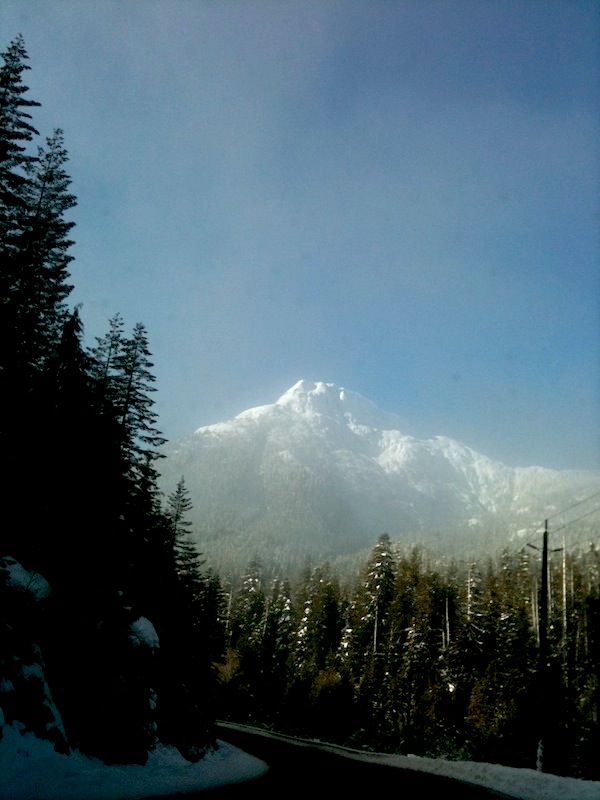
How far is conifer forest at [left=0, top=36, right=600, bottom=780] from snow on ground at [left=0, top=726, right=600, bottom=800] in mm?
645

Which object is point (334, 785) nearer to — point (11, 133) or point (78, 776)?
point (78, 776)

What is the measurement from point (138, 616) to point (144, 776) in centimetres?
605

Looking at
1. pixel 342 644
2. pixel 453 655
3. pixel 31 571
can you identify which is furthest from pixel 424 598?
pixel 31 571

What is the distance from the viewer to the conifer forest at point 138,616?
16.9 meters

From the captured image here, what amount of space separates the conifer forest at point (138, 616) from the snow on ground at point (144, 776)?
645 mm

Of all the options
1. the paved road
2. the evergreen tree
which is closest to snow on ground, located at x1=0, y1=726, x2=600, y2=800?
the paved road

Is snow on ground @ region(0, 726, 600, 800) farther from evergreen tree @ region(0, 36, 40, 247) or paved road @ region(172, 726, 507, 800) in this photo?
evergreen tree @ region(0, 36, 40, 247)

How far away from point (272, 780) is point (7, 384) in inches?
575

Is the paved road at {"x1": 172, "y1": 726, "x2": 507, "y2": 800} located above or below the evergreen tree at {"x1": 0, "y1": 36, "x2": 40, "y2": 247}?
below

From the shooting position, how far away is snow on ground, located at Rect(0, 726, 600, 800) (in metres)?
11.2

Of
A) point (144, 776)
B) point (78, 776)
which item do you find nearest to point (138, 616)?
point (144, 776)

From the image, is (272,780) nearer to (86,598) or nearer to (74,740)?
(74,740)

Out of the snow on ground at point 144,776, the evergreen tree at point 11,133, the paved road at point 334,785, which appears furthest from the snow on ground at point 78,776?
the evergreen tree at point 11,133

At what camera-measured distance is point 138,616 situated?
21078mm
